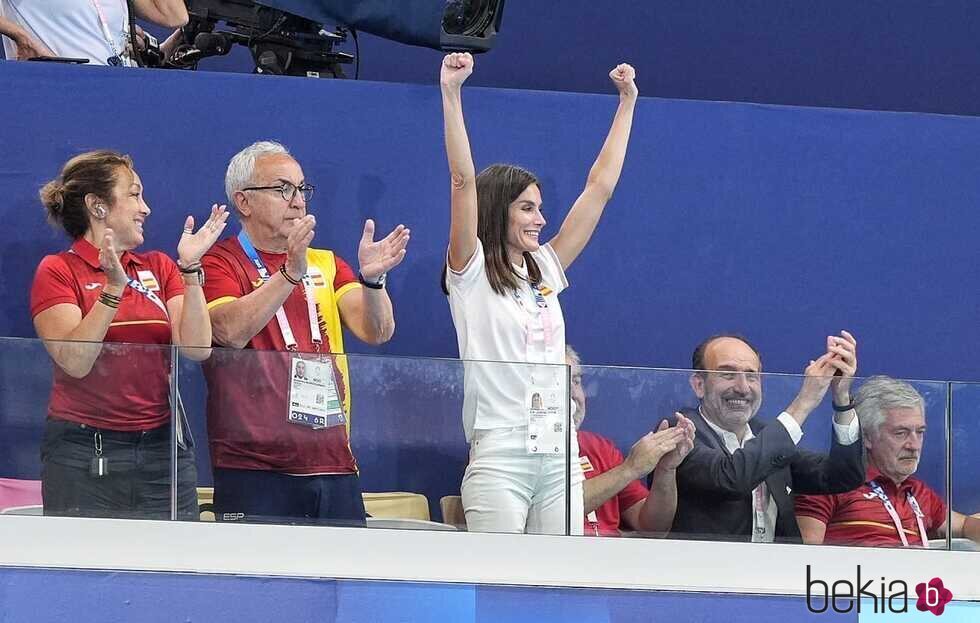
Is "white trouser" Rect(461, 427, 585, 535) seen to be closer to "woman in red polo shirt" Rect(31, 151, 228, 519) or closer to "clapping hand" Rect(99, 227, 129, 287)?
"woman in red polo shirt" Rect(31, 151, 228, 519)

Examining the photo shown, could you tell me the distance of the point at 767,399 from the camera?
3.76 metres

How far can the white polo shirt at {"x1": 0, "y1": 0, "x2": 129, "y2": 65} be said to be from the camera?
14.6 feet

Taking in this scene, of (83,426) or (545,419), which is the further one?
(545,419)

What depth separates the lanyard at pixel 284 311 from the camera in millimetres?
3814

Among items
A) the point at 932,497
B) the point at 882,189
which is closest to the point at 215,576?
the point at 932,497

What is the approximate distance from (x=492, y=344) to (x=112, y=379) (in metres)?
0.82

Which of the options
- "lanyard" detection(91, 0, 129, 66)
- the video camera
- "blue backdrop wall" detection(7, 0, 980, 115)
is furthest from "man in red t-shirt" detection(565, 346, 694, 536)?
"blue backdrop wall" detection(7, 0, 980, 115)


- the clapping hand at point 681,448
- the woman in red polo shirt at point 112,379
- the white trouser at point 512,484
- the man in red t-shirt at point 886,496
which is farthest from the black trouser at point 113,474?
the man in red t-shirt at point 886,496

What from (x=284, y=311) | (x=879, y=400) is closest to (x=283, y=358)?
(x=284, y=311)

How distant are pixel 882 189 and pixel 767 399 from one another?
1.49 m

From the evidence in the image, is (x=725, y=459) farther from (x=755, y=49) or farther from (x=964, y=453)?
(x=755, y=49)

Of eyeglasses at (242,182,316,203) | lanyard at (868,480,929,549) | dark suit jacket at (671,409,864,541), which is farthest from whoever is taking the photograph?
eyeglasses at (242,182,316,203)

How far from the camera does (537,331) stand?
12.5ft

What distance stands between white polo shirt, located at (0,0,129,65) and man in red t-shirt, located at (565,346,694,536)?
1700 millimetres
